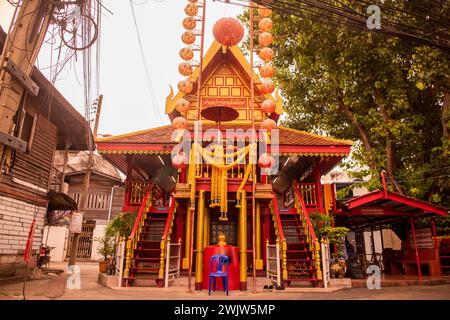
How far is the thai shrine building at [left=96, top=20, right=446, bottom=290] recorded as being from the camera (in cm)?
881

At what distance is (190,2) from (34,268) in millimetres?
11476

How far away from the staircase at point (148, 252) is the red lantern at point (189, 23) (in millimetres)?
6358

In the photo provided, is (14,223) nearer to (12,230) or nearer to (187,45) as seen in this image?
(12,230)

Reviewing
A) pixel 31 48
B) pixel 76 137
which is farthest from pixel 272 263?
pixel 76 137

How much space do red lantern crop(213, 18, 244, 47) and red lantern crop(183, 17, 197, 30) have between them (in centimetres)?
136

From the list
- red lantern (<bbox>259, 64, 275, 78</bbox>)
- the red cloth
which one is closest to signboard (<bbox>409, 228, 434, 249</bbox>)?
the red cloth

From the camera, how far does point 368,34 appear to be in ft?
42.7

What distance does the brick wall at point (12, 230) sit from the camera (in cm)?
1018

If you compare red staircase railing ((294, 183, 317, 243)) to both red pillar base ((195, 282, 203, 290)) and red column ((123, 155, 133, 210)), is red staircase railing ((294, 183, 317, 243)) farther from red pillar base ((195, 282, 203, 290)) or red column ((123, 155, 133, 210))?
red column ((123, 155, 133, 210))

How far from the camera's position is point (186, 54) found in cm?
980

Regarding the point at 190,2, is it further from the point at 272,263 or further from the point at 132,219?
the point at 272,263

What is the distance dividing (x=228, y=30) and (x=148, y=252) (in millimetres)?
7609

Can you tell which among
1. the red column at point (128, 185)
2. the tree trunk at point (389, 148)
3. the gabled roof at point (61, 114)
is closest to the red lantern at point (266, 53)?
the gabled roof at point (61, 114)

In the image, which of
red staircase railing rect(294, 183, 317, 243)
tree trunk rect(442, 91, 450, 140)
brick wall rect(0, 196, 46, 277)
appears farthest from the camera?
tree trunk rect(442, 91, 450, 140)
